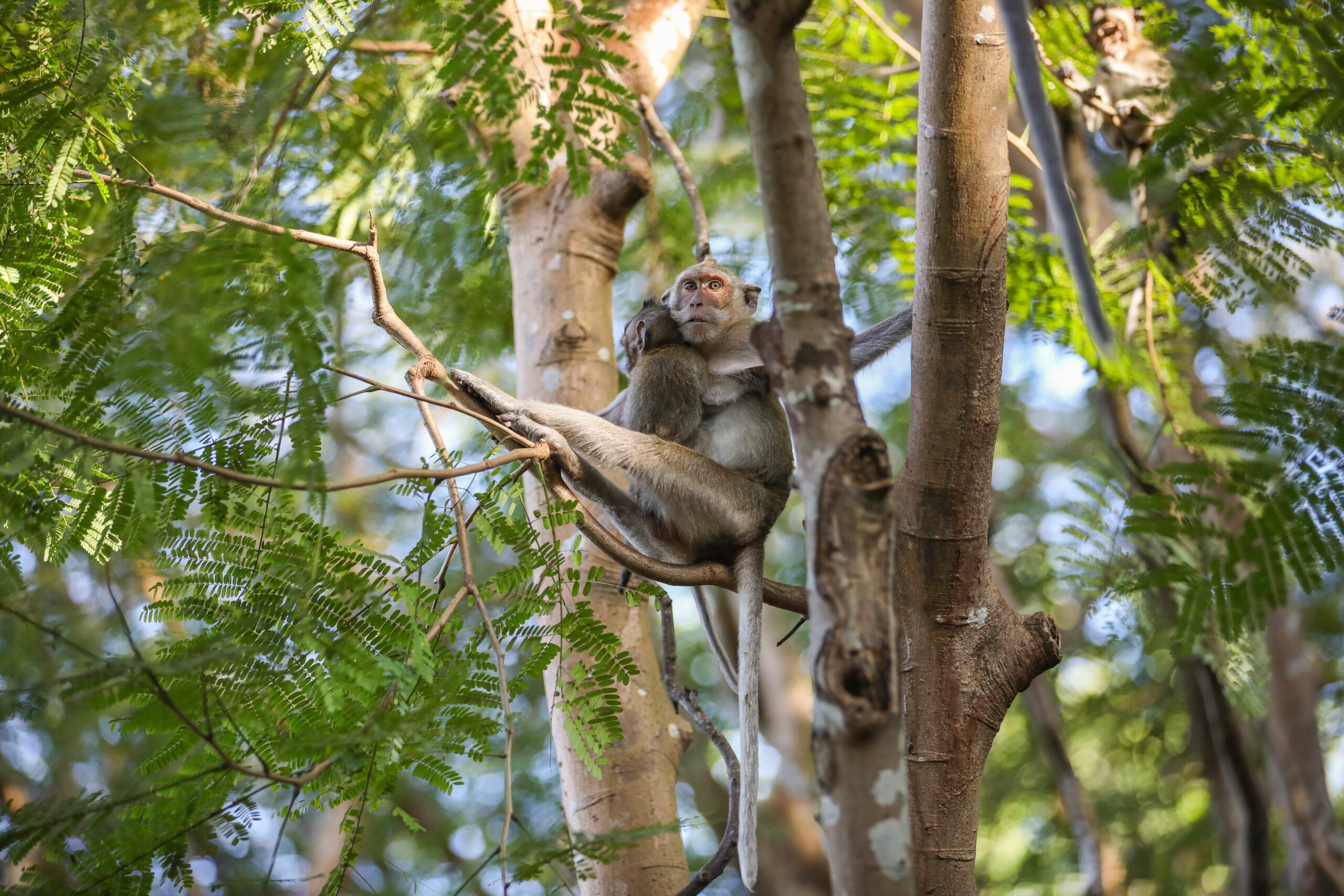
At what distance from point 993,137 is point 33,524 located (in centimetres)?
378

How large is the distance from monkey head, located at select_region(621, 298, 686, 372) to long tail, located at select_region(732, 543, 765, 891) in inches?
69.0

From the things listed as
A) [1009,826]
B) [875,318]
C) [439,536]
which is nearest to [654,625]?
[1009,826]

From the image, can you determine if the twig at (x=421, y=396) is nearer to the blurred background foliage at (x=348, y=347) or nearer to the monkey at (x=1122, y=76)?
the blurred background foliage at (x=348, y=347)

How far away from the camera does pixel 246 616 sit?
11.5 feet

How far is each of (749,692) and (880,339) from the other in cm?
261

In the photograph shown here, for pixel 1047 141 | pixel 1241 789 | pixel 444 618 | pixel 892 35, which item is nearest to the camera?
pixel 1047 141

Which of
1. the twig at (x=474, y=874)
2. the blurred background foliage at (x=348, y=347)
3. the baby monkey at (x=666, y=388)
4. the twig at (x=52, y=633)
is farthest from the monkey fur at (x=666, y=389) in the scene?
the twig at (x=52, y=633)

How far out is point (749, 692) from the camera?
13.6 ft

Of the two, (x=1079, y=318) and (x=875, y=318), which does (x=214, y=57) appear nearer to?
(x=875, y=318)

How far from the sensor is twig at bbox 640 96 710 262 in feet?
20.9

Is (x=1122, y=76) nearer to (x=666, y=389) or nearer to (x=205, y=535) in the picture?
(x=666, y=389)

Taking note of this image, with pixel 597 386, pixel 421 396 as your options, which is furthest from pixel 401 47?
pixel 421 396

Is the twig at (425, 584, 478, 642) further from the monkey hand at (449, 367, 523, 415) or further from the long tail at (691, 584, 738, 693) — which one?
the long tail at (691, 584, 738, 693)

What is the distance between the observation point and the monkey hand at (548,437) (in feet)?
15.7
